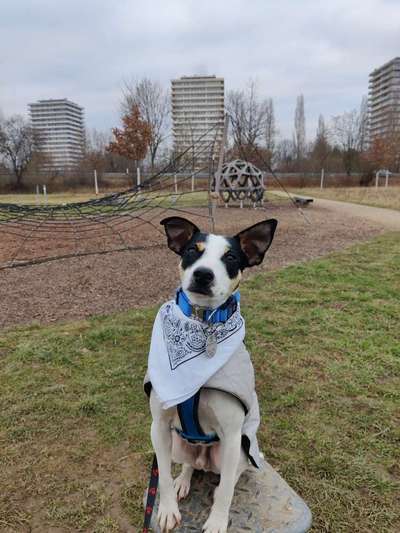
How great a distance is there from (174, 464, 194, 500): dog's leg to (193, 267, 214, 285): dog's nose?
2.92 feet

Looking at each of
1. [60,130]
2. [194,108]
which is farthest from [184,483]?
[60,130]

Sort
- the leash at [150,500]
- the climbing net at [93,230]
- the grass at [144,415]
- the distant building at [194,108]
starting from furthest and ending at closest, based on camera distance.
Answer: the distant building at [194,108] → the climbing net at [93,230] → the grass at [144,415] → the leash at [150,500]

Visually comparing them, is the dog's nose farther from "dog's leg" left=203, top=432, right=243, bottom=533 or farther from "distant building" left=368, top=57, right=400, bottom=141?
"distant building" left=368, top=57, right=400, bottom=141

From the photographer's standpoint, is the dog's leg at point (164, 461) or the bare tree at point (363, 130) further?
the bare tree at point (363, 130)

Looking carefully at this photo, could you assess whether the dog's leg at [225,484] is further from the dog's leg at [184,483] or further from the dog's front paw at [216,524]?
the dog's leg at [184,483]

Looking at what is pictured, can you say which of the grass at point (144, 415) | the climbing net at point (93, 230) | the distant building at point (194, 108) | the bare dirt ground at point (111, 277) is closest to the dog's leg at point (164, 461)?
the grass at point (144, 415)

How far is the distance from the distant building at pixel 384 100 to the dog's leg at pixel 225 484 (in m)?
36.4

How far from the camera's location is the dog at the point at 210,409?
142cm

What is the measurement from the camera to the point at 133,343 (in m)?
3.48

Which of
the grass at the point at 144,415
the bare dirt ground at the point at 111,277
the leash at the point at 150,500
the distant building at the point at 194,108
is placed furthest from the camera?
the distant building at the point at 194,108

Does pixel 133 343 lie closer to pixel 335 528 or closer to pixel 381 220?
pixel 335 528

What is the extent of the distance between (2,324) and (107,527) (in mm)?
2791

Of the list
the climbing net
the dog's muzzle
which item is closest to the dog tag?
the dog's muzzle

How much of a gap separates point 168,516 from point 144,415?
1.05m
